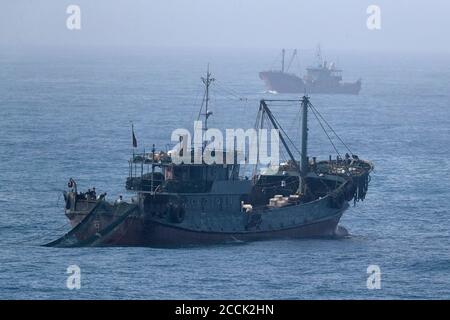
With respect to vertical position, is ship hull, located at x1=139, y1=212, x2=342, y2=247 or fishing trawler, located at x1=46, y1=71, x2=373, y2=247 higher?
fishing trawler, located at x1=46, y1=71, x2=373, y2=247

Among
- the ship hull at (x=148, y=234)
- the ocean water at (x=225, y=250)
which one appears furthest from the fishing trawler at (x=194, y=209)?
the ocean water at (x=225, y=250)

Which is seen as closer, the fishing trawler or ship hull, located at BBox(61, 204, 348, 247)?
ship hull, located at BBox(61, 204, 348, 247)

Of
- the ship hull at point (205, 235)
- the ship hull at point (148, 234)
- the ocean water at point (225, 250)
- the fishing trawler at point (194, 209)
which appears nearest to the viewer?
the ocean water at point (225, 250)

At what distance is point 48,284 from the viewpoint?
74938 mm

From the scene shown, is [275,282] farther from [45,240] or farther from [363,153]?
[363,153]

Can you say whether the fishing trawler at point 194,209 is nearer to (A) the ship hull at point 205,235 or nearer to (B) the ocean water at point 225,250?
(A) the ship hull at point 205,235

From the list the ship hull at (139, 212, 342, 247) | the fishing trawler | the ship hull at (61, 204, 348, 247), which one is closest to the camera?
the ship hull at (61, 204, 348, 247)

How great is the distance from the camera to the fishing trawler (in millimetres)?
86250

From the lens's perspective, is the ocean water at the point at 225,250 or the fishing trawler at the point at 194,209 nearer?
the ocean water at the point at 225,250

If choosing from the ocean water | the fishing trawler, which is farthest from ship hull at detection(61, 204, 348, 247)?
the ocean water

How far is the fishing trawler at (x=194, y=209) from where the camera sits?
8625 cm

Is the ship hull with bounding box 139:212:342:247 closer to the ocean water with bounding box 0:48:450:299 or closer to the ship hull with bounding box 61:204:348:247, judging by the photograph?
the ship hull with bounding box 61:204:348:247

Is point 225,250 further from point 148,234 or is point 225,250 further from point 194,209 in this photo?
point 148,234

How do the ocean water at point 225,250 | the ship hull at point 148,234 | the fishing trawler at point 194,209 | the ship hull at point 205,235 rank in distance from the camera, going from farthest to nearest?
the ship hull at point 205,235
the fishing trawler at point 194,209
the ship hull at point 148,234
the ocean water at point 225,250
